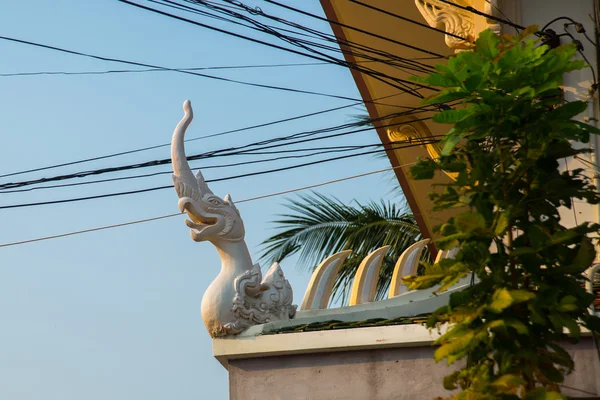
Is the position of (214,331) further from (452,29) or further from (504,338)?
(452,29)

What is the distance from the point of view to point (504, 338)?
4543 millimetres

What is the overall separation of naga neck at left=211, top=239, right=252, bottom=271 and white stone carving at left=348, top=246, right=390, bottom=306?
3.53 feet

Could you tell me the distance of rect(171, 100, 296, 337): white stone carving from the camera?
22.2 ft

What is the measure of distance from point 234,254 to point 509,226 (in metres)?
2.78

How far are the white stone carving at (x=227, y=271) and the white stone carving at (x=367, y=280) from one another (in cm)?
89

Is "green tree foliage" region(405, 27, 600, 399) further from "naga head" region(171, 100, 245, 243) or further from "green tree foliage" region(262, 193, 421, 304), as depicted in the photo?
"green tree foliage" region(262, 193, 421, 304)

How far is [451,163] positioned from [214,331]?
2507mm

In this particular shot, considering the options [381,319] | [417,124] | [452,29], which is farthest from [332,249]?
[381,319]

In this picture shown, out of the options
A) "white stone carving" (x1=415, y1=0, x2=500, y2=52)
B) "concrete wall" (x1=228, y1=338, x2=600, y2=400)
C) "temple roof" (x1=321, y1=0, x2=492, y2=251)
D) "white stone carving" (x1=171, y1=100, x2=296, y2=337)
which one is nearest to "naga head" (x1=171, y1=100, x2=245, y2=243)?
"white stone carving" (x1=171, y1=100, x2=296, y2=337)

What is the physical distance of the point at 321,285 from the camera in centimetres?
772

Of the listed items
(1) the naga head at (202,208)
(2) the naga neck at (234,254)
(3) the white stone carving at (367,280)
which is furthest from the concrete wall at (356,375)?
(3) the white stone carving at (367,280)

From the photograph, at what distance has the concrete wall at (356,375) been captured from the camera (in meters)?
6.23

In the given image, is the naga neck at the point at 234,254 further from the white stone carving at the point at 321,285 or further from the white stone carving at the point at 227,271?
the white stone carving at the point at 321,285

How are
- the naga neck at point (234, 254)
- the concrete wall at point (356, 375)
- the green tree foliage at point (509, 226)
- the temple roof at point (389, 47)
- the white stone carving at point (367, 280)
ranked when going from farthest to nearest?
the temple roof at point (389, 47), the white stone carving at point (367, 280), the naga neck at point (234, 254), the concrete wall at point (356, 375), the green tree foliage at point (509, 226)
